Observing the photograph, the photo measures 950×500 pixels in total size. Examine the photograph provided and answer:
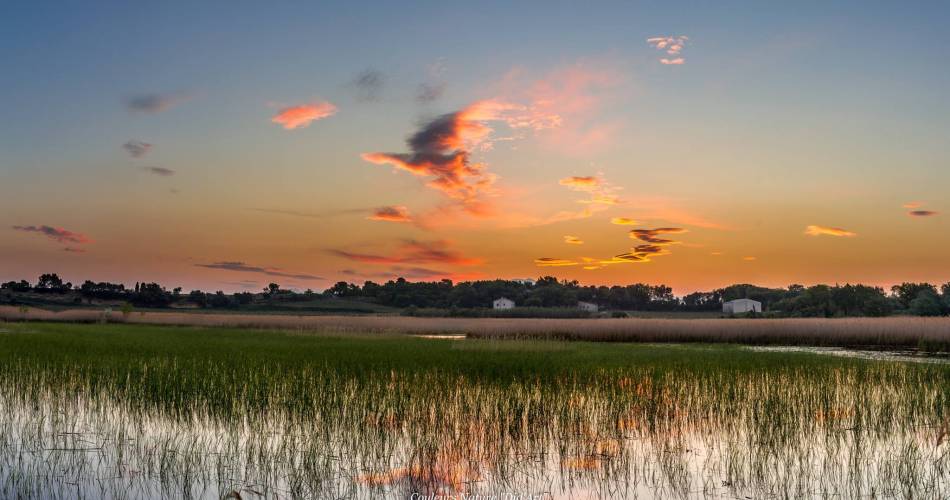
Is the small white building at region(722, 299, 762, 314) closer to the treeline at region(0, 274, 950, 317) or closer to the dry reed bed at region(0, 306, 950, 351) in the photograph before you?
the treeline at region(0, 274, 950, 317)

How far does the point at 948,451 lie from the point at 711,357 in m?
18.7

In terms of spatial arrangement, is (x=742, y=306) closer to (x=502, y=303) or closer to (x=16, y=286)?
(x=502, y=303)

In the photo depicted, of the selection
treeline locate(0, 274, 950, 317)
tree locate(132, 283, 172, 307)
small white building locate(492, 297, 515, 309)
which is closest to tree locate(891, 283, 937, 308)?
treeline locate(0, 274, 950, 317)

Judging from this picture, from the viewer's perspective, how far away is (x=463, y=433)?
12.2 m

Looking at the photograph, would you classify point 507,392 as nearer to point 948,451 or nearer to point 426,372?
point 426,372

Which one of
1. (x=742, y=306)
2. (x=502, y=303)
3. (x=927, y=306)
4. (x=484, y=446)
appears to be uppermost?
(x=927, y=306)

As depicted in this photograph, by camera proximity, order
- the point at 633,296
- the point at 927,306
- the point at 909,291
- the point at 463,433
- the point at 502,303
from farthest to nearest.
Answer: the point at 633,296, the point at 502,303, the point at 909,291, the point at 927,306, the point at 463,433

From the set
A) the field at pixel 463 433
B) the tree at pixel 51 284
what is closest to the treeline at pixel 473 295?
the tree at pixel 51 284

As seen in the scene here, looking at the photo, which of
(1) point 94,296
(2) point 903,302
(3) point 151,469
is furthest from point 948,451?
(1) point 94,296

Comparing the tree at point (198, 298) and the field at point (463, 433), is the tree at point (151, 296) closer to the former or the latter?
the tree at point (198, 298)

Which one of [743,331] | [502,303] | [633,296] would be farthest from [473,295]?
[743,331]

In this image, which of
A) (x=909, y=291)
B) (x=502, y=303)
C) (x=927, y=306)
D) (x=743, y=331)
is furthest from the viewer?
(x=502, y=303)

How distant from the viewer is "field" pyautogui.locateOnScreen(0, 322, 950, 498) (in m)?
9.38

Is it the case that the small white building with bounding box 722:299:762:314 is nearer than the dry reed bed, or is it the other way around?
the dry reed bed
